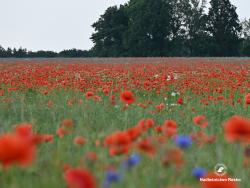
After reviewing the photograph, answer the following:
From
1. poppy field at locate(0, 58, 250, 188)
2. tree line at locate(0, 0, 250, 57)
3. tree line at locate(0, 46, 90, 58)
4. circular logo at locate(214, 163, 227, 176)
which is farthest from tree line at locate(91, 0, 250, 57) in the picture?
circular logo at locate(214, 163, 227, 176)

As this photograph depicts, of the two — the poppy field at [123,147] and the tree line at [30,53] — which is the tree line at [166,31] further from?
the poppy field at [123,147]

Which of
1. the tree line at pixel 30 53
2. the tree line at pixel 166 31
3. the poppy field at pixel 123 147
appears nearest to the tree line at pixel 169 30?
the tree line at pixel 166 31

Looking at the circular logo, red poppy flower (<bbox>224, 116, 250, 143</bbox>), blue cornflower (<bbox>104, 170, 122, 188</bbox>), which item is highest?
red poppy flower (<bbox>224, 116, 250, 143</bbox>)

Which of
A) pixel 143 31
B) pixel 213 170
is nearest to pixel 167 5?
pixel 143 31

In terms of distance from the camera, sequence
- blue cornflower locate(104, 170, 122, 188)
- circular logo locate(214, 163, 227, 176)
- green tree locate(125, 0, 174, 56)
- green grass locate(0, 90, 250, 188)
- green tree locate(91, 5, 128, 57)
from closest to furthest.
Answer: blue cornflower locate(104, 170, 122, 188) → green grass locate(0, 90, 250, 188) → circular logo locate(214, 163, 227, 176) → green tree locate(125, 0, 174, 56) → green tree locate(91, 5, 128, 57)

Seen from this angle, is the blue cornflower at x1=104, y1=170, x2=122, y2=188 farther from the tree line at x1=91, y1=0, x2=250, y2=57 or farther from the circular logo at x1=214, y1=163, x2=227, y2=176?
the tree line at x1=91, y1=0, x2=250, y2=57

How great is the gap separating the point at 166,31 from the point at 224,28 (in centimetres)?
646

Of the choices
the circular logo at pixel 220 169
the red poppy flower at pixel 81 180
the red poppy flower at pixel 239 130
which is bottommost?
the circular logo at pixel 220 169

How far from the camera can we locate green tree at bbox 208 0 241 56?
56094 millimetres

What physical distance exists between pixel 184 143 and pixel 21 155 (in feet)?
3.13

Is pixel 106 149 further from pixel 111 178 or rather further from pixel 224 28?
pixel 224 28

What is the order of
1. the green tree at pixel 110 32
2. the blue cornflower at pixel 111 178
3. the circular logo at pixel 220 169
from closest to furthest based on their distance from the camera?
the blue cornflower at pixel 111 178 → the circular logo at pixel 220 169 → the green tree at pixel 110 32

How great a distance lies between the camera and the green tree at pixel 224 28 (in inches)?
2208

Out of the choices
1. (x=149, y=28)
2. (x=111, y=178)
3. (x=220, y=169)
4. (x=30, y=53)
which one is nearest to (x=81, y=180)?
(x=111, y=178)
